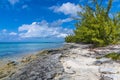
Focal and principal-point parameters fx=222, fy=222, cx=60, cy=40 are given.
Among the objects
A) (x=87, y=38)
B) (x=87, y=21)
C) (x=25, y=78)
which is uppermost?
(x=87, y=21)

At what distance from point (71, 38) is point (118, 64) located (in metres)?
24.6

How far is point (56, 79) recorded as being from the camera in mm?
8234

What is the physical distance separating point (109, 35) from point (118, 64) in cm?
1109

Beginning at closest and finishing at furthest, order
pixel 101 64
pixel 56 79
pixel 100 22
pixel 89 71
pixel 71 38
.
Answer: pixel 56 79
pixel 89 71
pixel 101 64
pixel 100 22
pixel 71 38

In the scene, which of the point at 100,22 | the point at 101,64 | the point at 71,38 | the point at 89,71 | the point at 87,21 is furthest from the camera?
the point at 71,38

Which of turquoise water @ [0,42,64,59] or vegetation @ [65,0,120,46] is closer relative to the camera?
vegetation @ [65,0,120,46]

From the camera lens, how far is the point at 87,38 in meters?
24.9

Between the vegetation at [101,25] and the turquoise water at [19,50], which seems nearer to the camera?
the vegetation at [101,25]

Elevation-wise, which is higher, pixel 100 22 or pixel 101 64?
pixel 100 22

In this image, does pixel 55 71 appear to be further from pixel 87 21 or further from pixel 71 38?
pixel 71 38

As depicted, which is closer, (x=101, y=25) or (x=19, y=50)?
(x=101, y=25)

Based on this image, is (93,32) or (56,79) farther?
(93,32)

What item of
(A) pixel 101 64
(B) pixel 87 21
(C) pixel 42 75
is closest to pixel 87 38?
(B) pixel 87 21

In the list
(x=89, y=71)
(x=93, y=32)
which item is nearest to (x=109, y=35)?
(x=93, y=32)
